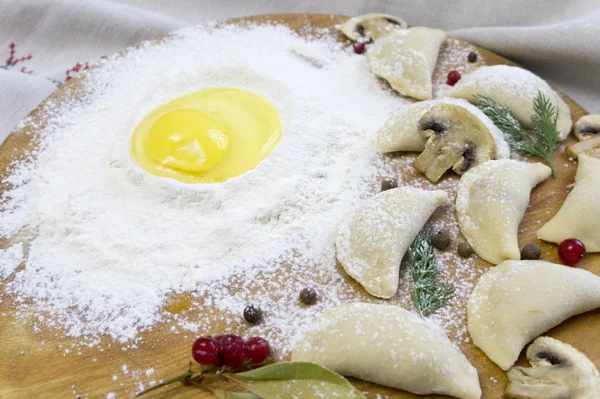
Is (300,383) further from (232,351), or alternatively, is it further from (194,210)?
(194,210)

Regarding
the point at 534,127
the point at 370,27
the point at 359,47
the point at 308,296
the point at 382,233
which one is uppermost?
the point at 370,27

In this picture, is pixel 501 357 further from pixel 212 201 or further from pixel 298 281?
pixel 212 201

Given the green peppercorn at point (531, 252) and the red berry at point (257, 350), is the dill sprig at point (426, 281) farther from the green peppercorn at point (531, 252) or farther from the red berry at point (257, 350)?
the red berry at point (257, 350)

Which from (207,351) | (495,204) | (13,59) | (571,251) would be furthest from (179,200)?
(13,59)

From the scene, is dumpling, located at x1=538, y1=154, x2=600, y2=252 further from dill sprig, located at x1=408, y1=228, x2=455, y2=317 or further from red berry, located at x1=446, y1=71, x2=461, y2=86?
red berry, located at x1=446, y1=71, x2=461, y2=86

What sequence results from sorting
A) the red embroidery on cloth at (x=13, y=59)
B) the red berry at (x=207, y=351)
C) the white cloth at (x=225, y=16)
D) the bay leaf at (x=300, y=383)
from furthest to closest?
the red embroidery on cloth at (x=13, y=59) → the white cloth at (x=225, y=16) → the red berry at (x=207, y=351) → the bay leaf at (x=300, y=383)

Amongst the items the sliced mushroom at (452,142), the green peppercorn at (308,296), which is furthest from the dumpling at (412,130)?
the green peppercorn at (308,296)
